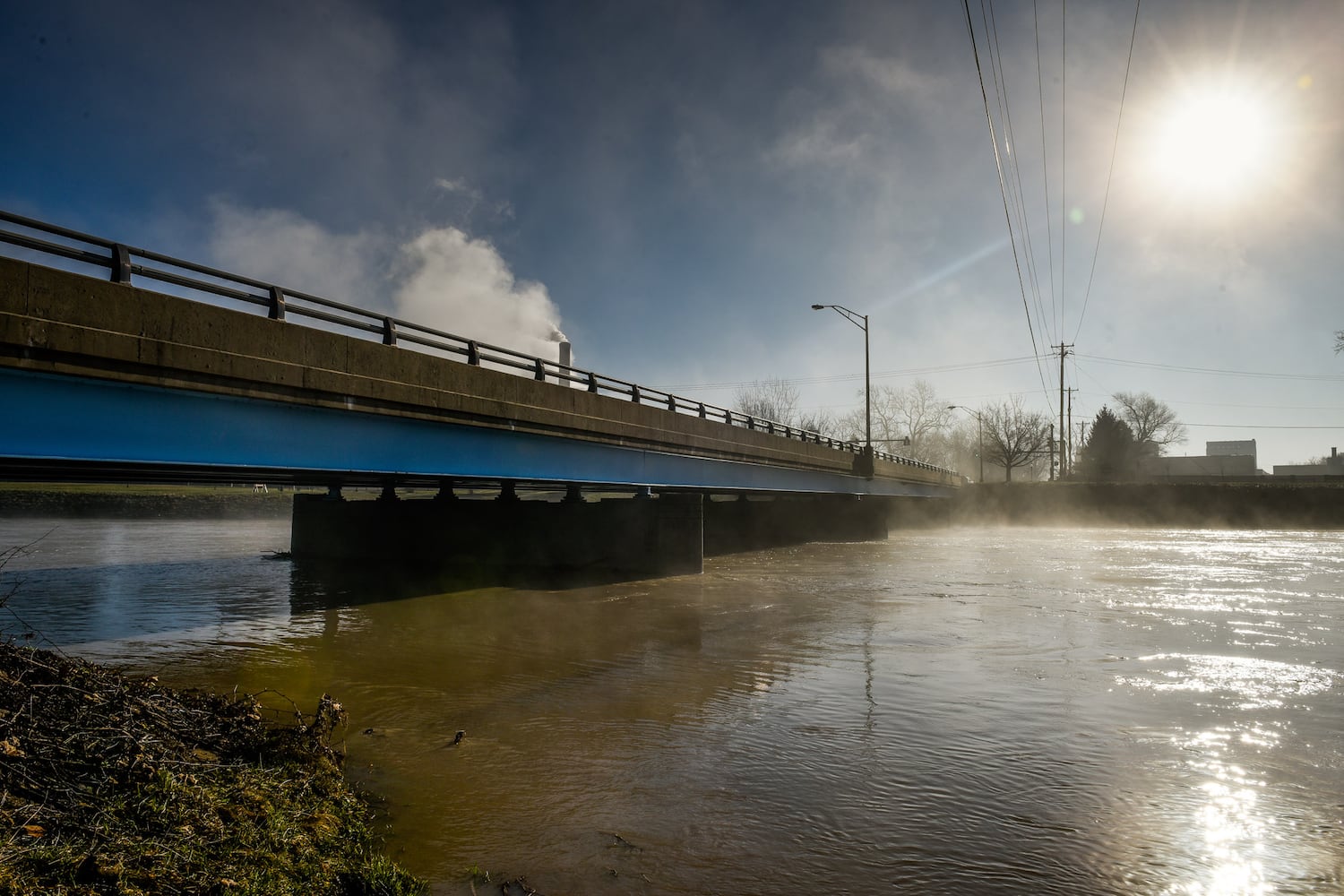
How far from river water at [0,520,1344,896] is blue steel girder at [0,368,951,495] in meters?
3.53

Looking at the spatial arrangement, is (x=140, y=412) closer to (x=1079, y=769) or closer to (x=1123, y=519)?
(x=1079, y=769)

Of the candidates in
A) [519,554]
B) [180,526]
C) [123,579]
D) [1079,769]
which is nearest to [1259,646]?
[1079,769]

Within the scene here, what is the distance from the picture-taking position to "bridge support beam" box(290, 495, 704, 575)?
28.9 m

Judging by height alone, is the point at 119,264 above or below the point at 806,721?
above

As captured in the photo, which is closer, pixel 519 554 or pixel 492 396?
pixel 492 396

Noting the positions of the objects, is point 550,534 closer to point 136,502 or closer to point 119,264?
point 119,264

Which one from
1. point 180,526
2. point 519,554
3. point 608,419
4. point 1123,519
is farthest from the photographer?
point 1123,519

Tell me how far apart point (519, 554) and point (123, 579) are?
12724mm

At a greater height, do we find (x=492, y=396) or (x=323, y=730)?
(x=492, y=396)


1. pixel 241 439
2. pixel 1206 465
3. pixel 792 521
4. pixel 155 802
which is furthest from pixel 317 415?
pixel 1206 465

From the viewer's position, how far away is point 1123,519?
7344 cm

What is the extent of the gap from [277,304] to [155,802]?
9599mm

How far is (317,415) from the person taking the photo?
14250 mm

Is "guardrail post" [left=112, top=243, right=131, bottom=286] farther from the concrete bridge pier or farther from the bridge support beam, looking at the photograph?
the concrete bridge pier
